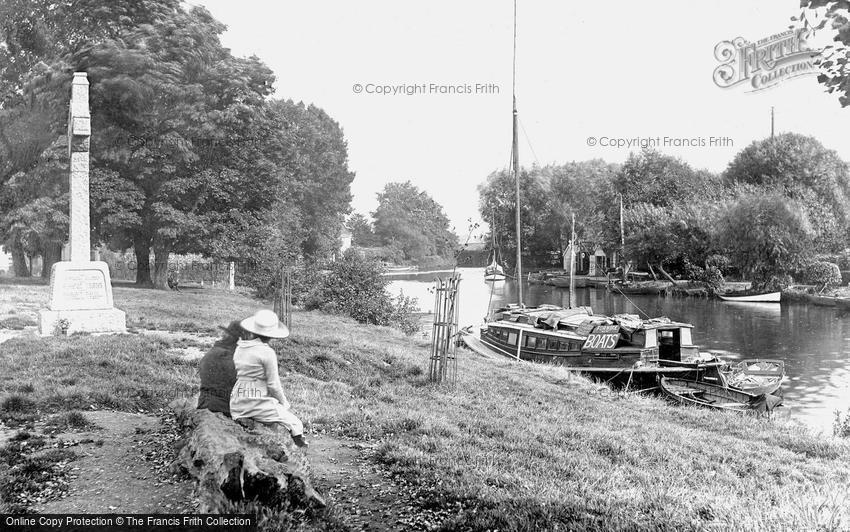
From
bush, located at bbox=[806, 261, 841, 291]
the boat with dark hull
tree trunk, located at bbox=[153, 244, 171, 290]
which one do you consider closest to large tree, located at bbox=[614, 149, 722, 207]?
bush, located at bbox=[806, 261, 841, 291]

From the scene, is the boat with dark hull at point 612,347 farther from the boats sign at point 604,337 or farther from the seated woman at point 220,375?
the seated woman at point 220,375

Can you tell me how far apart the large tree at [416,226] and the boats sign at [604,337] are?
25.0ft

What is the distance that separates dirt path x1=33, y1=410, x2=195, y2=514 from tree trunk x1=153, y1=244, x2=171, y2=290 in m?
6.47

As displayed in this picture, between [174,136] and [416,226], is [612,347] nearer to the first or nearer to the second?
[416,226]

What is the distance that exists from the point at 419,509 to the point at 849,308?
1316 inches

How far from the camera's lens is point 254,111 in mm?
11656

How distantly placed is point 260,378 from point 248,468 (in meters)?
0.73

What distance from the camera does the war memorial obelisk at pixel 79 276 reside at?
8922 millimetres

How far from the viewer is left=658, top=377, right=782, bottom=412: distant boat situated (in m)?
11.9

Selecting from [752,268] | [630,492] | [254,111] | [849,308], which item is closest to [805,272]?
[752,268]

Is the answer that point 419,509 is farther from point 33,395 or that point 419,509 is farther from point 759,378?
point 759,378

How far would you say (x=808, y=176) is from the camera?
41.2 m

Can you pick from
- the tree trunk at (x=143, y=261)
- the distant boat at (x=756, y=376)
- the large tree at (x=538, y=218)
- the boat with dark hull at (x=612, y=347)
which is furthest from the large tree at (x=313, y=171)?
the large tree at (x=538, y=218)

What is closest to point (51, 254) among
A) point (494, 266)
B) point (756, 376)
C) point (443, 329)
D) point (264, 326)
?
point (443, 329)
